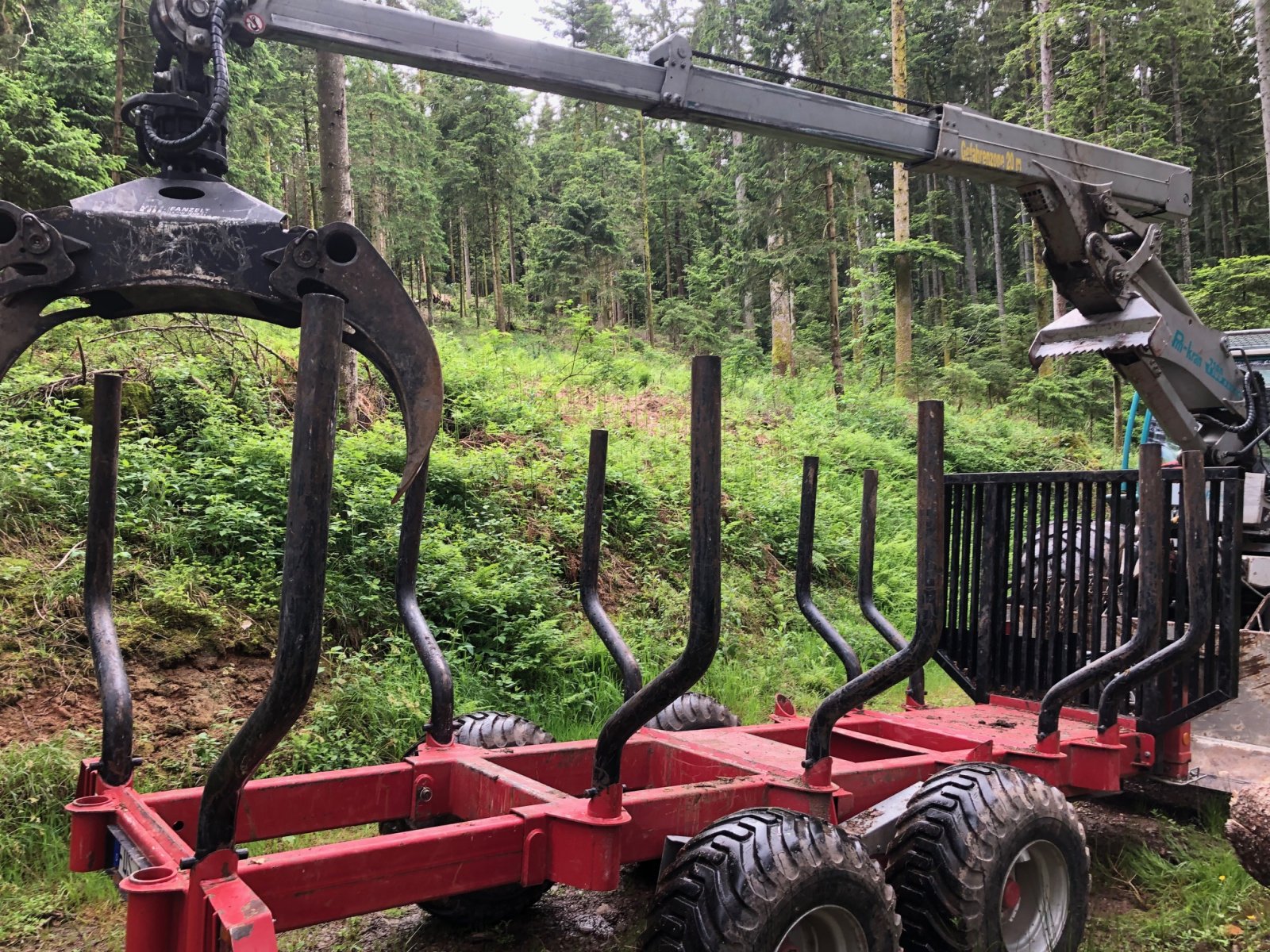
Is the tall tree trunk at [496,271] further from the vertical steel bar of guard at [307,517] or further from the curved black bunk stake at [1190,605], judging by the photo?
the vertical steel bar of guard at [307,517]

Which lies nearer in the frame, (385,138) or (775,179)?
(775,179)

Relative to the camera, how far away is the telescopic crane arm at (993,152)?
160 inches

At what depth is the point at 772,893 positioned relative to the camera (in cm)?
241

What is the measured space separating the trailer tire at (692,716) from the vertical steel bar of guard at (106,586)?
2515 millimetres

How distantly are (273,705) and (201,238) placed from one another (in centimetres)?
132

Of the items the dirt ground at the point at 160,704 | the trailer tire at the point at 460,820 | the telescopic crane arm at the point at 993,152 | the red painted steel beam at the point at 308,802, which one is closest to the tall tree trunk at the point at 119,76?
the dirt ground at the point at 160,704

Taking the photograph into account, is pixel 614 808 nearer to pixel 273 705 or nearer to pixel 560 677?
pixel 273 705

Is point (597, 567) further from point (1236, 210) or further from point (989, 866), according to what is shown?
point (1236, 210)

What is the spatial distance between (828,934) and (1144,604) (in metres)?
2.13

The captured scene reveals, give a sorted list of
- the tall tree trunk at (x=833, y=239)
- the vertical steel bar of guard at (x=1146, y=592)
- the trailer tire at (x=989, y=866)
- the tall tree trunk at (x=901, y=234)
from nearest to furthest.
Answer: the trailer tire at (x=989, y=866), the vertical steel bar of guard at (x=1146, y=592), the tall tree trunk at (x=901, y=234), the tall tree trunk at (x=833, y=239)

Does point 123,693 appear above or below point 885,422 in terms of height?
below

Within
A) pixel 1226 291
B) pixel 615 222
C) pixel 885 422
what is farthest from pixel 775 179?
pixel 615 222

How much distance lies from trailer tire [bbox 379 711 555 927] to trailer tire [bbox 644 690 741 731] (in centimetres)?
83

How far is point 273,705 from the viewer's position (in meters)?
1.94
